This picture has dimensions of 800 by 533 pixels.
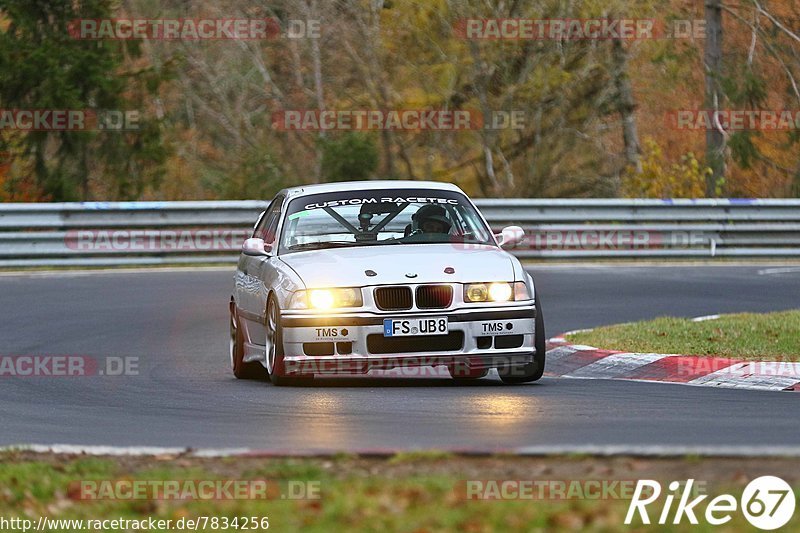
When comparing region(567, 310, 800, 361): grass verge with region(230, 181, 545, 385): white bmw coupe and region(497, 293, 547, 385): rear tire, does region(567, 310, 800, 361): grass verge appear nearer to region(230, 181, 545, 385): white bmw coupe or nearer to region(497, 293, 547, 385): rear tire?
region(497, 293, 547, 385): rear tire

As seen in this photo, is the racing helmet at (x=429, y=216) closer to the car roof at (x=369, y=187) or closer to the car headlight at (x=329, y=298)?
the car roof at (x=369, y=187)

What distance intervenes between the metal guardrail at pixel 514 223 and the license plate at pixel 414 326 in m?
12.1

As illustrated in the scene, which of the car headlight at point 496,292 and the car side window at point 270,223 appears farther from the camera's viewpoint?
the car side window at point 270,223

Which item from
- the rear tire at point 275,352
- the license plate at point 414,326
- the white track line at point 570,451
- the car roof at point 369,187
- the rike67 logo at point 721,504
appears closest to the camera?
the rike67 logo at point 721,504

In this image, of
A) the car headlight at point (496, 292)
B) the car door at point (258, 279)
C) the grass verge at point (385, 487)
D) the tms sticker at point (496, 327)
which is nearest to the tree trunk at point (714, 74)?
the car door at point (258, 279)

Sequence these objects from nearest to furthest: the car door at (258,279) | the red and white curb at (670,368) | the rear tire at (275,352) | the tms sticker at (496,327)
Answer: the tms sticker at (496,327), the rear tire at (275,352), the red and white curb at (670,368), the car door at (258,279)

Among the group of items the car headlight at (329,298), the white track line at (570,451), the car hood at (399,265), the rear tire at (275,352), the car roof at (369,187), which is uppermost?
the car roof at (369,187)

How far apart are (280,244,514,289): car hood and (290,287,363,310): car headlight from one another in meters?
0.04

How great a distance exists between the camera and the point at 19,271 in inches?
870

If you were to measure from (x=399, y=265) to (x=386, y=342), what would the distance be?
0.58m

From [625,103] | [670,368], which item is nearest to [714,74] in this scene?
[625,103]

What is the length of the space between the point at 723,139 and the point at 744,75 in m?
2.35

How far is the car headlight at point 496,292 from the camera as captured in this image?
437 inches

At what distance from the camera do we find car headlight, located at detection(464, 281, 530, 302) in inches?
437
